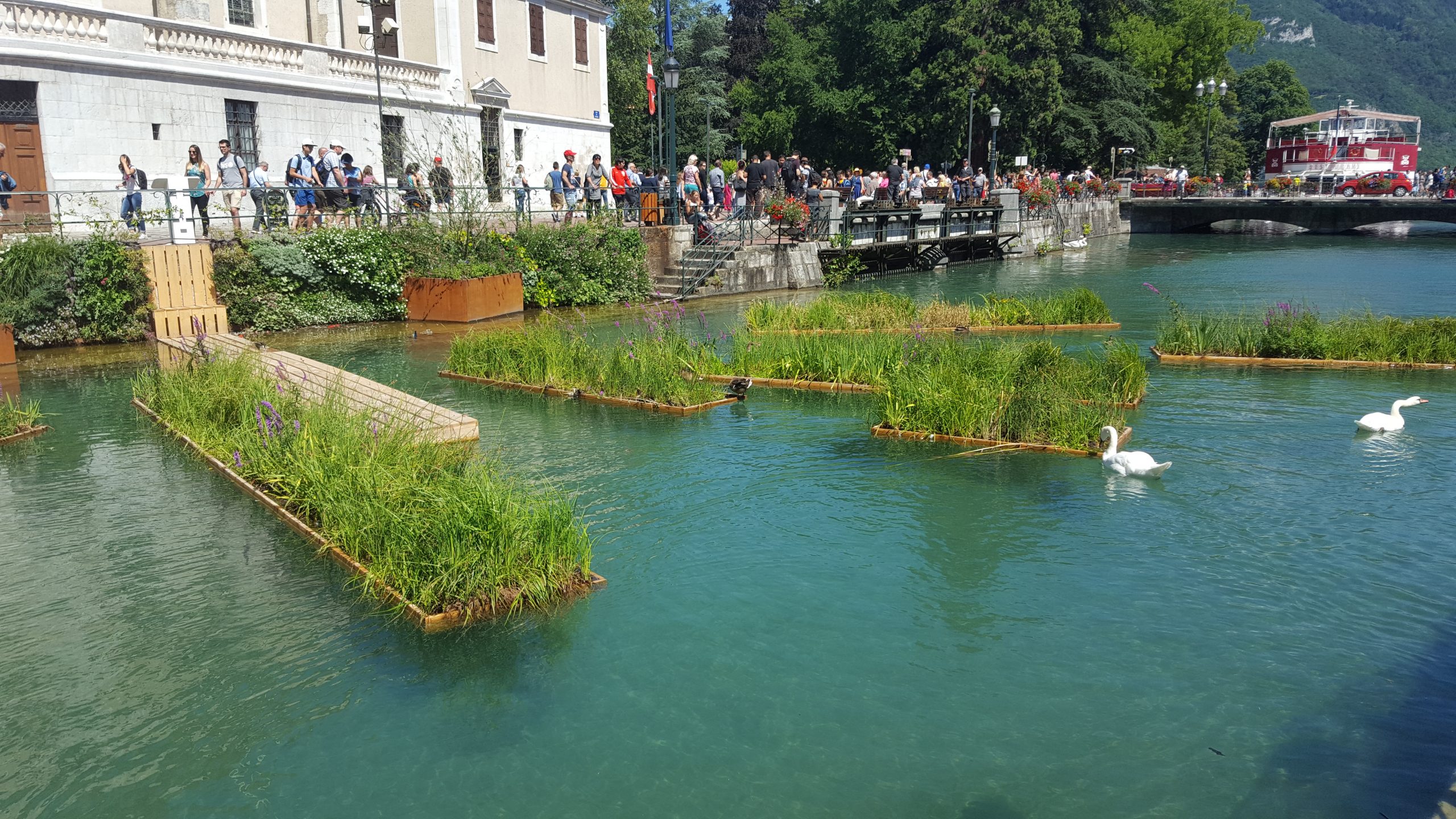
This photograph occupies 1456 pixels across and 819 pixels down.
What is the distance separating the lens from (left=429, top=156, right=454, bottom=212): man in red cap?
20.1m

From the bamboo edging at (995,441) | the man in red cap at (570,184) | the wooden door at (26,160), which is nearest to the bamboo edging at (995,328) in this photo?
the bamboo edging at (995,441)

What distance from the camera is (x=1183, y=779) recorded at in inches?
194

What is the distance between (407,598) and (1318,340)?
1350 centimetres

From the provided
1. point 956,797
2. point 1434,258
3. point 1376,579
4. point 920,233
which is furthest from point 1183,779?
point 1434,258

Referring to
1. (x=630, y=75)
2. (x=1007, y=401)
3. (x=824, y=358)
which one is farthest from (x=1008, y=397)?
(x=630, y=75)

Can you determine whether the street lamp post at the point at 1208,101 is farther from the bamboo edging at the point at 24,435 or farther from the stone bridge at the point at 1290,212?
the bamboo edging at the point at 24,435

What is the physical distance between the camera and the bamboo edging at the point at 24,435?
1089 centimetres

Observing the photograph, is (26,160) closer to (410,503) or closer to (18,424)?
(18,424)

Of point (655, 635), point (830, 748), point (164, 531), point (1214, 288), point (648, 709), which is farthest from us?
point (1214, 288)

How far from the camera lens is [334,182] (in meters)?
20.8

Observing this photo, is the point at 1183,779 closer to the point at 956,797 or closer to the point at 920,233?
the point at 956,797

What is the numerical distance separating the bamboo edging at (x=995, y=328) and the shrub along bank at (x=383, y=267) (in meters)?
6.43

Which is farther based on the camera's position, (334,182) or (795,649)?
(334,182)

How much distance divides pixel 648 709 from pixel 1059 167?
2239 inches
